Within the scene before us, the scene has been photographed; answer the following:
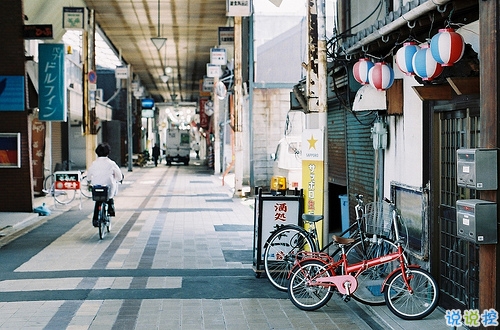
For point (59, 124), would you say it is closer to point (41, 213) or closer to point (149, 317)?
point (41, 213)

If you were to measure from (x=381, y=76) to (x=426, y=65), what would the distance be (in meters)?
A: 1.78

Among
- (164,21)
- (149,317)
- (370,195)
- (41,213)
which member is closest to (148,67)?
(164,21)

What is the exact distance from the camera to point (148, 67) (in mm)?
45031

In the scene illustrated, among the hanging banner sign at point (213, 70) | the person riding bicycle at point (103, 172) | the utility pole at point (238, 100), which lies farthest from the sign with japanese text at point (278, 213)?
the hanging banner sign at point (213, 70)

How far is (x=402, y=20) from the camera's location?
7.55 meters

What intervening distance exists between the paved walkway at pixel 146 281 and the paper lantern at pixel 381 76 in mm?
2776

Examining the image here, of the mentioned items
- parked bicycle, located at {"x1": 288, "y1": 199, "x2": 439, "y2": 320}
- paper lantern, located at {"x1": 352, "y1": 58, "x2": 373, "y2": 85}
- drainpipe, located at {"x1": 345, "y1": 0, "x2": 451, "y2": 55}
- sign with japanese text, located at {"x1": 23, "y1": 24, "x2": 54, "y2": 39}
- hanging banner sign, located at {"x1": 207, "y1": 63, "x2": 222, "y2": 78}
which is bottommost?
parked bicycle, located at {"x1": 288, "y1": 199, "x2": 439, "y2": 320}

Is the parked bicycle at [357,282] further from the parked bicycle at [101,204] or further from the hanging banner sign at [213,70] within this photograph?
the hanging banner sign at [213,70]

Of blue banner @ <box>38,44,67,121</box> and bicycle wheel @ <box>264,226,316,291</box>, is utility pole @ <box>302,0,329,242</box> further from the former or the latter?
blue banner @ <box>38,44,67,121</box>

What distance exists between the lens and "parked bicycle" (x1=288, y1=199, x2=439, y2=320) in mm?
7301

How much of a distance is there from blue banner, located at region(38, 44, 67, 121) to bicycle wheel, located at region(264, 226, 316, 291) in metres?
10.4

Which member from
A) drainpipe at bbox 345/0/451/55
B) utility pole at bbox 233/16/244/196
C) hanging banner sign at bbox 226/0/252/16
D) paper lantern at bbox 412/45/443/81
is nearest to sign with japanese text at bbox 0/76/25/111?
hanging banner sign at bbox 226/0/252/16

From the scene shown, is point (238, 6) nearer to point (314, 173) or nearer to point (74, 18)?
point (74, 18)

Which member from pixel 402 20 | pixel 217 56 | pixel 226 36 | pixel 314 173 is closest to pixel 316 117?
pixel 314 173
